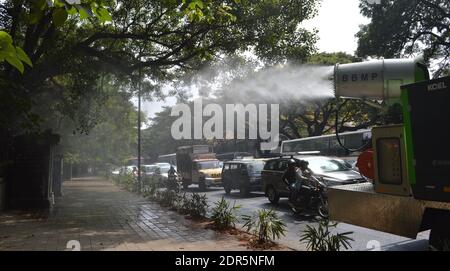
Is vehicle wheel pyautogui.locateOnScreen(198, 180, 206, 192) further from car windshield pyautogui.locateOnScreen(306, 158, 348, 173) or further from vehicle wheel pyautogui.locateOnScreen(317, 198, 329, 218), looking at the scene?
vehicle wheel pyautogui.locateOnScreen(317, 198, 329, 218)

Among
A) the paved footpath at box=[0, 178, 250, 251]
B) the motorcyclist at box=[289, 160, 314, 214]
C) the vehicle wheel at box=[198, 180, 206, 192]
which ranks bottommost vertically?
the paved footpath at box=[0, 178, 250, 251]

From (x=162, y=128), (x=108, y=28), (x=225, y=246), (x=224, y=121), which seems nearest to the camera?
(x=225, y=246)

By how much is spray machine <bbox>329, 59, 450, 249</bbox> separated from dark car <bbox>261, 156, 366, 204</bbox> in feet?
20.4

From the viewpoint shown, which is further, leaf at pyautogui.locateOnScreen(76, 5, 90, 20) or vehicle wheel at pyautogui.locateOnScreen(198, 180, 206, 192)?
vehicle wheel at pyautogui.locateOnScreen(198, 180, 206, 192)

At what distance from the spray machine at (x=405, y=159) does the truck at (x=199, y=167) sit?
17884 millimetres

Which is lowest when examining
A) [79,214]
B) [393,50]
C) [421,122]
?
[79,214]

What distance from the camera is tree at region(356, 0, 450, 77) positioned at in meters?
20.8

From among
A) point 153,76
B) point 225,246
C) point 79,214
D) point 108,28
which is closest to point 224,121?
point 153,76

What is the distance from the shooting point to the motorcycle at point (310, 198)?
11031mm

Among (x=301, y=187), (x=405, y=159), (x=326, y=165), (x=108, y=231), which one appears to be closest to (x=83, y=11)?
(x=405, y=159)

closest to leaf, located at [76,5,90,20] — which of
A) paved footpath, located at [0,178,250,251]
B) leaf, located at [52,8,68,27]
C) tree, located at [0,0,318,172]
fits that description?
leaf, located at [52,8,68,27]
